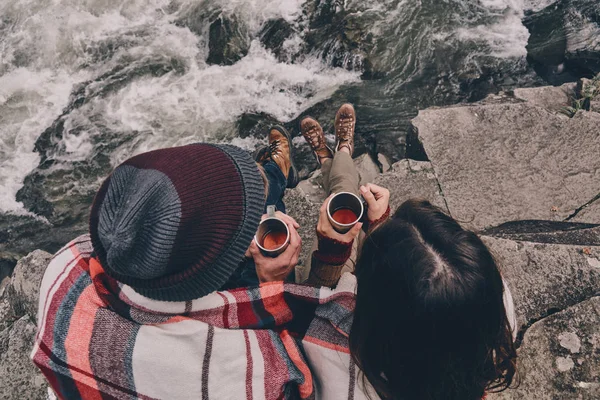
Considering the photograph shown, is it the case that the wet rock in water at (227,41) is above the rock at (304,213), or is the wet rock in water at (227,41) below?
above

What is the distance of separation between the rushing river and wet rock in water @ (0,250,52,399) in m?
1.84

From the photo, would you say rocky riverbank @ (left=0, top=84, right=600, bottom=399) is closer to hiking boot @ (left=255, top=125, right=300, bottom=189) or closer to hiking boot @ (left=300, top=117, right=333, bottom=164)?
hiking boot @ (left=255, top=125, right=300, bottom=189)

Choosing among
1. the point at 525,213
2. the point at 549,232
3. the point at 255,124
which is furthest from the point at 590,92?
the point at 255,124

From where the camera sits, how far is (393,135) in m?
4.27

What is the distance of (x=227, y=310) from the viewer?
154 cm

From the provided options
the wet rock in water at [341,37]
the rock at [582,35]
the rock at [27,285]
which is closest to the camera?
the rock at [27,285]

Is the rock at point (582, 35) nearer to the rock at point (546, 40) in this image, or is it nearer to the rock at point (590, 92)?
the rock at point (546, 40)

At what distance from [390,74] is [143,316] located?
404cm

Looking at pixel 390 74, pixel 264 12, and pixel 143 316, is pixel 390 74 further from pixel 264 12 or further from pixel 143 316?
pixel 143 316

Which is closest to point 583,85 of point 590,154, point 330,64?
point 590,154

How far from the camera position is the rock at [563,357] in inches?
71.2

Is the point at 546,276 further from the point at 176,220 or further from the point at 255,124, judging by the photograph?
the point at 255,124

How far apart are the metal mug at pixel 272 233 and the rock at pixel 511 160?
143cm

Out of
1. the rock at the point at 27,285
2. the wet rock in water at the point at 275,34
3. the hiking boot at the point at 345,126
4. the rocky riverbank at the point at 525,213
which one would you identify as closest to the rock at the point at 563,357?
the rocky riverbank at the point at 525,213
